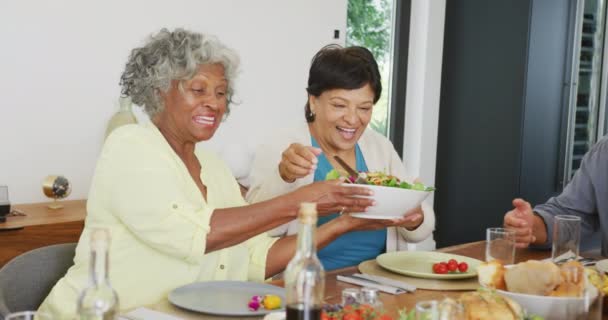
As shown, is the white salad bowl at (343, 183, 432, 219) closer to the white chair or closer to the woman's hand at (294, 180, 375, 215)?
the woman's hand at (294, 180, 375, 215)

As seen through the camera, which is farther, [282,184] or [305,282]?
[282,184]

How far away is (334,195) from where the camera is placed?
1878 millimetres

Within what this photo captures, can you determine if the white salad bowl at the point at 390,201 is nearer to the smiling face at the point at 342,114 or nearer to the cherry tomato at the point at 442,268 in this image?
the cherry tomato at the point at 442,268

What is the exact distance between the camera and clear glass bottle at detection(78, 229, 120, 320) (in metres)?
0.93

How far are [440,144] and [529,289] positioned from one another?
3.73 meters

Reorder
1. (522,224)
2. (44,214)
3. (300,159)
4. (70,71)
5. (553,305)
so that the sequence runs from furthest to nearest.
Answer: (70,71)
(44,214)
(522,224)
(300,159)
(553,305)

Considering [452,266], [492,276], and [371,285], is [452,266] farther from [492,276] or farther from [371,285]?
[492,276]

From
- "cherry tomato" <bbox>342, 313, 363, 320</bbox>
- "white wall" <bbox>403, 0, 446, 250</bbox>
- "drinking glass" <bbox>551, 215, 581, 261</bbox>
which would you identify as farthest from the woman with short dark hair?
"white wall" <bbox>403, 0, 446, 250</bbox>

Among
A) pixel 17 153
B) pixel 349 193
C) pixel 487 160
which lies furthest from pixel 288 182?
pixel 487 160

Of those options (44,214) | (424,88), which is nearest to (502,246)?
(44,214)

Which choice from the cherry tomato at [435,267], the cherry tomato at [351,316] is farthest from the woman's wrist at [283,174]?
the cherry tomato at [351,316]

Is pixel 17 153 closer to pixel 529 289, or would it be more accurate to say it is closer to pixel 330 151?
pixel 330 151

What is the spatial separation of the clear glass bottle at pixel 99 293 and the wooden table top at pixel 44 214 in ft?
6.07

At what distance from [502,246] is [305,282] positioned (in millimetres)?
817
